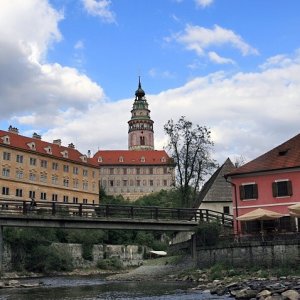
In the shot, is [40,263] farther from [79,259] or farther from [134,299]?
[134,299]

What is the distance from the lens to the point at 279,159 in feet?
135

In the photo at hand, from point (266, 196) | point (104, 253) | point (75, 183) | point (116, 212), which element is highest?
point (75, 183)

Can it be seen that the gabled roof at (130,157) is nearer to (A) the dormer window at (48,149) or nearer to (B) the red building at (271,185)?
(A) the dormer window at (48,149)

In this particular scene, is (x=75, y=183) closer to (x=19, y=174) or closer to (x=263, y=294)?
(x=19, y=174)

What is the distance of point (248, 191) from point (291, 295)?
21.6m

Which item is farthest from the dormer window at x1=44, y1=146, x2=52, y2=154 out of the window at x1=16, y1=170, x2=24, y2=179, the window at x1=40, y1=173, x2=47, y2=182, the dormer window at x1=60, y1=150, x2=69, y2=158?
the window at x1=16, y1=170, x2=24, y2=179

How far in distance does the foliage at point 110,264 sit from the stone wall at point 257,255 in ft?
102

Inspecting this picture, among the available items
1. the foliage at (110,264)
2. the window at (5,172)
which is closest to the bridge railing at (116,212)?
A: the foliage at (110,264)

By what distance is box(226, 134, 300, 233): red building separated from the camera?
3922 centimetres

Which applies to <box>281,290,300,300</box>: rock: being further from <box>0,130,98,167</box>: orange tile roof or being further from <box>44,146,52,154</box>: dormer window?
<box>44,146,52,154</box>: dormer window

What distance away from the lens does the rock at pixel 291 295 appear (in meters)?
20.1

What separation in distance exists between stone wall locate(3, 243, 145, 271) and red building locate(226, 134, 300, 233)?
30408 millimetres

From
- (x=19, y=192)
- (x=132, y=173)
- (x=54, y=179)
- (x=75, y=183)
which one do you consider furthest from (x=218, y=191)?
(x=132, y=173)

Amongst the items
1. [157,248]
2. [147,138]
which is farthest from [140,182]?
[157,248]
